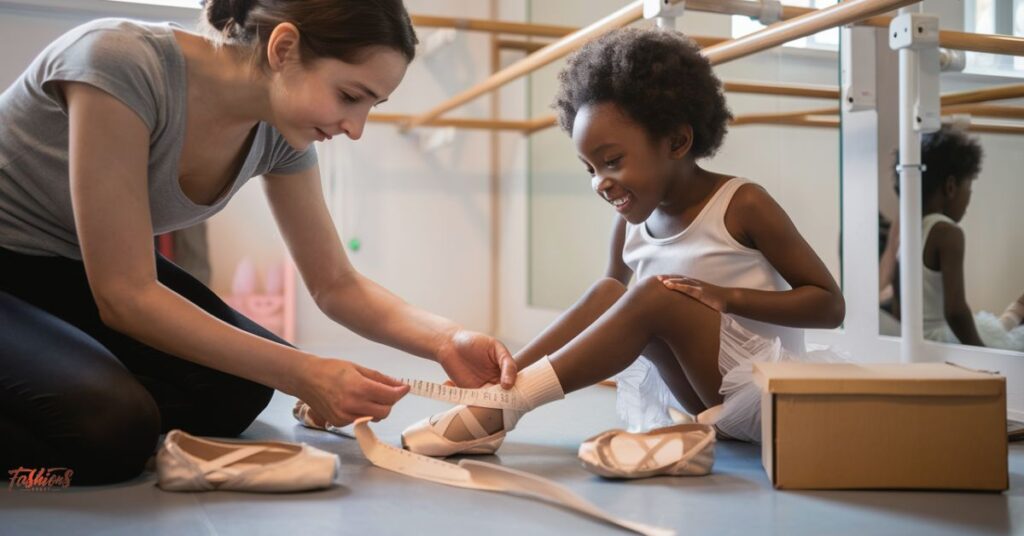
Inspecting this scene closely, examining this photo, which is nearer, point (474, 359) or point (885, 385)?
point (885, 385)

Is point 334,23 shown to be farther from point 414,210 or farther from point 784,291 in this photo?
point 414,210

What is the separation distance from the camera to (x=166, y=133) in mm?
1218

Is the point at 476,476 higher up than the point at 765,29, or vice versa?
the point at 765,29

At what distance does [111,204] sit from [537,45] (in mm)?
2560

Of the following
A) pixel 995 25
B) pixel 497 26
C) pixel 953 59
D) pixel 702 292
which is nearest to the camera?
pixel 702 292

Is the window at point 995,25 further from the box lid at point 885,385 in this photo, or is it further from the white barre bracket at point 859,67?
the box lid at point 885,385

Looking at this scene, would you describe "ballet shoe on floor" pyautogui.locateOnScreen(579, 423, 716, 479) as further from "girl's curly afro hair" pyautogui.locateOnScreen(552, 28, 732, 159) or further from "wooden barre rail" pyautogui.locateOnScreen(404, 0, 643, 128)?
"wooden barre rail" pyautogui.locateOnScreen(404, 0, 643, 128)

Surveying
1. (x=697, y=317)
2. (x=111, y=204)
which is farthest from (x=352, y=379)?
(x=697, y=317)

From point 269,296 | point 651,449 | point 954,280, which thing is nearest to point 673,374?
point 651,449

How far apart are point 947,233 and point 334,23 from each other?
1.24 meters

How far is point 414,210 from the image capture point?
3.63 metres

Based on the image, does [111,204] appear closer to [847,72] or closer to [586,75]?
[586,75]

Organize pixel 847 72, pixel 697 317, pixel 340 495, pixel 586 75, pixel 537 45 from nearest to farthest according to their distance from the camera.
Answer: pixel 340 495 → pixel 697 317 → pixel 586 75 → pixel 847 72 → pixel 537 45

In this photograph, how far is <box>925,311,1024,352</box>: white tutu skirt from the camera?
169 cm
